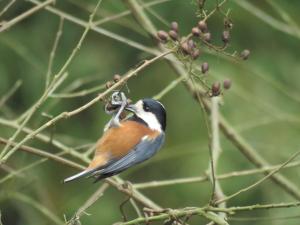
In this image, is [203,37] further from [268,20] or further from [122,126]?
[268,20]

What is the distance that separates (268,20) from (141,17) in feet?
2.12

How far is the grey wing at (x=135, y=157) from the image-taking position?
9.75 ft

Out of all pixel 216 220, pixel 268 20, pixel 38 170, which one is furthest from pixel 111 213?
pixel 216 220

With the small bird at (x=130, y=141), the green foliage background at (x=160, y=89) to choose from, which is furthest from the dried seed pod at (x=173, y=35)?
the green foliage background at (x=160, y=89)

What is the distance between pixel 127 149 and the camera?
3.06 meters

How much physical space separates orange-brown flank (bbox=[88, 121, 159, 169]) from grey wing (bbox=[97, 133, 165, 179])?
19 millimetres

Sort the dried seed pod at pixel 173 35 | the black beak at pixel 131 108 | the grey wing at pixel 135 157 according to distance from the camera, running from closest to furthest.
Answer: the dried seed pod at pixel 173 35 → the grey wing at pixel 135 157 → the black beak at pixel 131 108

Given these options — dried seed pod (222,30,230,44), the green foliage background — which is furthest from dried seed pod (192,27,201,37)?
the green foliage background

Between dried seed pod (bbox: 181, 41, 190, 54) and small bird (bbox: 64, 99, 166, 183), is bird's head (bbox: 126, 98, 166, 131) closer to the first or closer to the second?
small bird (bbox: 64, 99, 166, 183)

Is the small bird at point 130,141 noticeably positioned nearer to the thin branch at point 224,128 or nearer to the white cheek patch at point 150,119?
the white cheek patch at point 150,119

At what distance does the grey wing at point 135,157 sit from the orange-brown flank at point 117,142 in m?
0.02

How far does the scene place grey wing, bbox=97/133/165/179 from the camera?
2.97 meters

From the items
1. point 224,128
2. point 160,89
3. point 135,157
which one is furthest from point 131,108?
point 160,89

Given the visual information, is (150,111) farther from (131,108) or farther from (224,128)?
(224,128)
